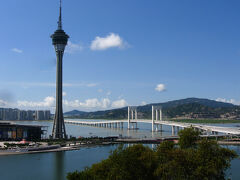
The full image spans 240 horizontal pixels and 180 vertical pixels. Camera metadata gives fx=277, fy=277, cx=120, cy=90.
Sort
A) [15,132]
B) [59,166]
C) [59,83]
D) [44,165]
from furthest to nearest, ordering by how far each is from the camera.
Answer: [59,83] < [15,132] < [44,165] < [59,166]

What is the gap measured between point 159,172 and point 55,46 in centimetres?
8240

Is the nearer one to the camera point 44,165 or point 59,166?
point 59,166

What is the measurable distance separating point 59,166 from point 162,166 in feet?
90.8

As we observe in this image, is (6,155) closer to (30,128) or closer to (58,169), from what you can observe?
(58,169)

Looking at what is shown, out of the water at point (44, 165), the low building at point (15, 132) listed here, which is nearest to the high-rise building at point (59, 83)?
the low building at point (15, 132)

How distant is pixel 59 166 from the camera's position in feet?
159

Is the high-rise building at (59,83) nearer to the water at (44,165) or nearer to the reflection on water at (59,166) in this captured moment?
the reflection on water at (59,166)

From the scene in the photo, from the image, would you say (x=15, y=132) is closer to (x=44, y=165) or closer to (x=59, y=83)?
(x=59, y=83)

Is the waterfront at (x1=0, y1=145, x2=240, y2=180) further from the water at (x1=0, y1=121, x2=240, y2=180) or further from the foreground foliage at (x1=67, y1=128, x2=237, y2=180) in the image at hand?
the foreground foliage at (x1=67, y1=128, x2=237, y2=180)

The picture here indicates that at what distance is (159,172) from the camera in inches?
981

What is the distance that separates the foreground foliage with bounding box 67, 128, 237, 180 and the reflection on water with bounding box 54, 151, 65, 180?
16336 millimetres

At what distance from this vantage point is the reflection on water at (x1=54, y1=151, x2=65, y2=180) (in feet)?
134

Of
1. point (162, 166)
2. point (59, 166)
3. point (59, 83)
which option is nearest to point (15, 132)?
point (59, 83)

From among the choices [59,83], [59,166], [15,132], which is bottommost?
[59,166]
